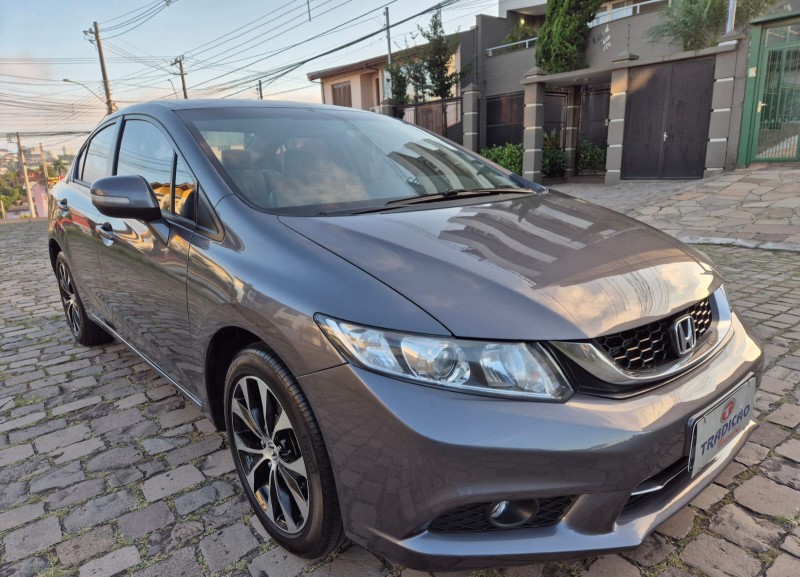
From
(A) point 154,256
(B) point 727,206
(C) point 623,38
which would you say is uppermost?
(C) point 623,38

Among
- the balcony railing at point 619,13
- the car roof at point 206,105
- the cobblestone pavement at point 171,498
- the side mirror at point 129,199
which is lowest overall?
the cobblestone pavement at point 171,498

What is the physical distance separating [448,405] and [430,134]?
2303 millimetres

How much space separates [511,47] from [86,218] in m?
21.7

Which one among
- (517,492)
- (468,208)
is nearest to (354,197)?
(468,208)

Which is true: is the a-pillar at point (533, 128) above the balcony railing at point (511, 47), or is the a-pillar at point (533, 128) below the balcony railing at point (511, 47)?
below

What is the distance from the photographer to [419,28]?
21.6 metres

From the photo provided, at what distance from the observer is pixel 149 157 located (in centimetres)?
264

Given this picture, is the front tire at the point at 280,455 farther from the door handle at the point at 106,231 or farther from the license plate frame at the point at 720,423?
the door handle at the point at 106,231

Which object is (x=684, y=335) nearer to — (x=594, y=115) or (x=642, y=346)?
(x=642, y=346)

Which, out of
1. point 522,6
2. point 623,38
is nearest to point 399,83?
point 522,6

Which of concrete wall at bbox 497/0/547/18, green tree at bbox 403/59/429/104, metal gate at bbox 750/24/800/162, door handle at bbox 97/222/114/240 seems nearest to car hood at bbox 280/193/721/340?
door handle at bbox 97/222/114/240

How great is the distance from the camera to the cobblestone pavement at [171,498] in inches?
71.0

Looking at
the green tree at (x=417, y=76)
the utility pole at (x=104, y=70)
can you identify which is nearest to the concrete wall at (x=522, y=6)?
the green tree at (x=417, y=76)

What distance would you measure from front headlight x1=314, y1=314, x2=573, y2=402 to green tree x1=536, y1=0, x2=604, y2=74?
18596mm
